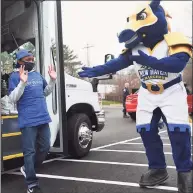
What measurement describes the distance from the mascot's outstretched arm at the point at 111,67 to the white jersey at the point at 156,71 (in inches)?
6.6

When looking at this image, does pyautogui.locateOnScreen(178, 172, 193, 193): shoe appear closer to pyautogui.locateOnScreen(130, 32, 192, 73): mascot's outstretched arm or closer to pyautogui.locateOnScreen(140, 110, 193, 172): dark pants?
pyautogui.locateOnScreen(140, 110, 193, 172): dark pants

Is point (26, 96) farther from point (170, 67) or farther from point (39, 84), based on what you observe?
point (170, 67)

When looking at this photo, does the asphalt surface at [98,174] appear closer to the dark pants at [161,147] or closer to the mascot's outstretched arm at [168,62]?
the dark pants at [161,147]

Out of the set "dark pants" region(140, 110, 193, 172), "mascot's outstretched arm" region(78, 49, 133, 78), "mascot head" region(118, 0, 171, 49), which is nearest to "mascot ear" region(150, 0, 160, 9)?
"mascot head" region(118, 0, 171, 49)

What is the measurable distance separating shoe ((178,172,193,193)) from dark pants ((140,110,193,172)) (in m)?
0.05

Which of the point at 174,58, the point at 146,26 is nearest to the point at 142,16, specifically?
the point at 146,26

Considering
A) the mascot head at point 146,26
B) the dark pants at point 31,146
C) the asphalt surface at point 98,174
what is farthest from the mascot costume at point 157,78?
the dark pants at point 31,146

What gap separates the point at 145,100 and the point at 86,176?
1.33m

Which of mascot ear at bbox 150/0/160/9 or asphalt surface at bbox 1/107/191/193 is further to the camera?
asphalt surface at bbox 1/107/191/193

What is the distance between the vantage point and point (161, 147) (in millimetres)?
3607

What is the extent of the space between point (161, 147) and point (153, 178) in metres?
0.34

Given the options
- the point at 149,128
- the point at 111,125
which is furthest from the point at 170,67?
the point at 111,125

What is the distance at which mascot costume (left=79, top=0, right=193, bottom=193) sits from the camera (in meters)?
3.17

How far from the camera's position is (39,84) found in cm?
351
